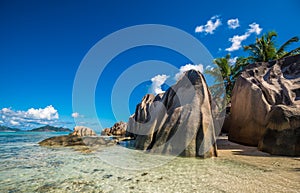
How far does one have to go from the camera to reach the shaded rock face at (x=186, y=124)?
20.8 feet

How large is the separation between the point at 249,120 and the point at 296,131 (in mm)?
2805

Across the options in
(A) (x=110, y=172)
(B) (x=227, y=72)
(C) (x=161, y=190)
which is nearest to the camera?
(C) (x=161, y=190)

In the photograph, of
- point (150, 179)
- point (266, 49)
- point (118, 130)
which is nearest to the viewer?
point (150, 179)

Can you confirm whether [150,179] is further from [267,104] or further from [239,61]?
[239,61]

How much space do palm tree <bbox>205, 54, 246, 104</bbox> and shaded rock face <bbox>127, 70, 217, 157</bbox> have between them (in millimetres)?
17799

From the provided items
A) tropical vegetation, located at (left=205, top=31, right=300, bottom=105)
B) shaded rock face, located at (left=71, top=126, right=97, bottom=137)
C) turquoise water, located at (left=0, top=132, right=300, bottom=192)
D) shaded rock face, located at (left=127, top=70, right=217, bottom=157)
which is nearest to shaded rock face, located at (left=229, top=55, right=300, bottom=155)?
shaded rock face, located at (left=127, top=70, right=217, bottom=157)

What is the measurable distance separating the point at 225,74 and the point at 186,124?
20.1 metres

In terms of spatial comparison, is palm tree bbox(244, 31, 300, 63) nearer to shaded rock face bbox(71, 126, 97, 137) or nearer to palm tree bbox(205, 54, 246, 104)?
palm tree bbox(205, 54, 246, 104)

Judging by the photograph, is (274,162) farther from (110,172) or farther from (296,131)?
(110,172)

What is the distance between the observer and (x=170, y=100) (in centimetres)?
878

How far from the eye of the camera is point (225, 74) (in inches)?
946

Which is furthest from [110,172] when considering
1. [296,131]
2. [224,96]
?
[224,96]

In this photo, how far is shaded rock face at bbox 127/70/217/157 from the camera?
633 centimetres

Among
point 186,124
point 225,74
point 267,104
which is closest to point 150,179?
point 186,124
